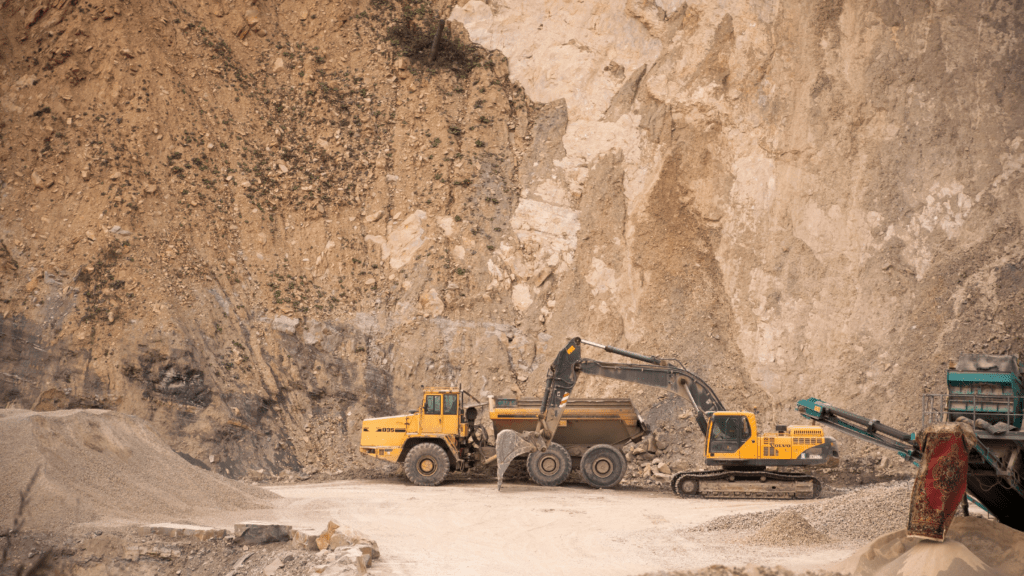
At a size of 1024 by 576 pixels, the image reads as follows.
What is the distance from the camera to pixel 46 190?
20.2 m

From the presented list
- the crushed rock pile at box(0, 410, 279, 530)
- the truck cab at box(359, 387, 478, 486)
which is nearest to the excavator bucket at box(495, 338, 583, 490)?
the truck cab at box(359, 387, 478, 486)

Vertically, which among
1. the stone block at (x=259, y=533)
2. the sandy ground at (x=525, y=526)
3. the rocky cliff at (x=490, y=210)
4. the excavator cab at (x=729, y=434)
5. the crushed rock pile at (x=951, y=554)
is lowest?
the sandy ground at (x=525, y=526)

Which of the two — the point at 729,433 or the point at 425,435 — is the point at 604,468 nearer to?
the point at 729,433

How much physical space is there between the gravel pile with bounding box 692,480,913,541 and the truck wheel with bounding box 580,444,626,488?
4849 millimetres

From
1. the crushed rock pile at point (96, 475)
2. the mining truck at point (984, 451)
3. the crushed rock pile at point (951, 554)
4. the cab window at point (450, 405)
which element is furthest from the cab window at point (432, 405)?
the crushed rock pile at point (951, 554)

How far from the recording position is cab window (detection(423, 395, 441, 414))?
1752cm

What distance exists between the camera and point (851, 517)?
11438 millimetres

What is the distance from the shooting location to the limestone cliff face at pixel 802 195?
2036cm

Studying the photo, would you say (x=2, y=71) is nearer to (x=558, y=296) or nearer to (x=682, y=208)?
(x=558, y=296)

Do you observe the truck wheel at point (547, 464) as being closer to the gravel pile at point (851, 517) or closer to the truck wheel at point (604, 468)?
the truck wheel at point (604, 468)

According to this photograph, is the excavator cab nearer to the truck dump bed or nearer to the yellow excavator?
the yellow excavator

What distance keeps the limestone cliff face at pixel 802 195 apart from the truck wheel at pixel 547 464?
18.3 ft

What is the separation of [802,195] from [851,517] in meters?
13.0

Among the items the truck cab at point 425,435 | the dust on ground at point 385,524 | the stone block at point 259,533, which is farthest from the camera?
the truck cab at point 425,435
